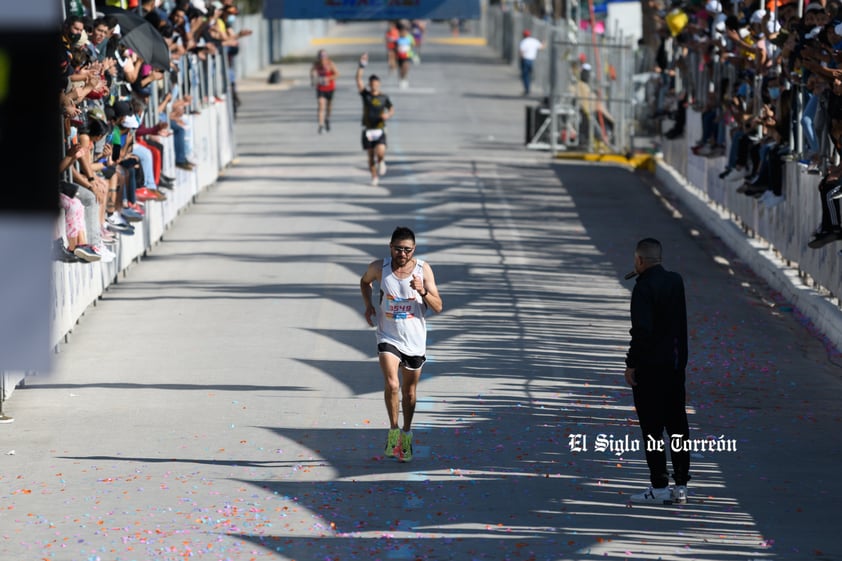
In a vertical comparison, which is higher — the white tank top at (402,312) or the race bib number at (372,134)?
the white tank top at (402,312)

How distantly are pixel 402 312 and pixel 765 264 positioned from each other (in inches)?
419

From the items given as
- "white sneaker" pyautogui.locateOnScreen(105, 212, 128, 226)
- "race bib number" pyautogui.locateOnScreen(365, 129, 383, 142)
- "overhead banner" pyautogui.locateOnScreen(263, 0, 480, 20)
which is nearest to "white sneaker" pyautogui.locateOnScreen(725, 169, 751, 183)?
"race bib number" pyautogui.locateOnScreen(365, 129, 383, 142)

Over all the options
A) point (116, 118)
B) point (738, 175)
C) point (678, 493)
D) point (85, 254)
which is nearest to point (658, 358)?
point (678, 493)

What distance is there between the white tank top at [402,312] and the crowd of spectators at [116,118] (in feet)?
10.1

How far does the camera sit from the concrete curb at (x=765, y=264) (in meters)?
16.2

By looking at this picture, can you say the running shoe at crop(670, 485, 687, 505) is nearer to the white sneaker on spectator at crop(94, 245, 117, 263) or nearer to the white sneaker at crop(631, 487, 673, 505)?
the white sneaker at crop(631, 487, 673, 505)

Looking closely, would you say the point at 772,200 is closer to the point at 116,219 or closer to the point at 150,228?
the point at 116,219

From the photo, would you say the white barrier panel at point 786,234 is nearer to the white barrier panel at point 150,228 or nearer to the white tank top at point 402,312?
the white tank top at point 402,312

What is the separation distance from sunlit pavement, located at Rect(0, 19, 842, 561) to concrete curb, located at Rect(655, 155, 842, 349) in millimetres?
236

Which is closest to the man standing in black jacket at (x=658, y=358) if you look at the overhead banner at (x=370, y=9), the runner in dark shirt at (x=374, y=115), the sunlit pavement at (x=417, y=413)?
the sunlit pavement at (x=417, y=413)

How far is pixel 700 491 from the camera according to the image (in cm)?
1002

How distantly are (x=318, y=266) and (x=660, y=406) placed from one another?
456 inches

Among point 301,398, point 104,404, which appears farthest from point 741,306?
point 104,404

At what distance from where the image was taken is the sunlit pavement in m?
8.99
